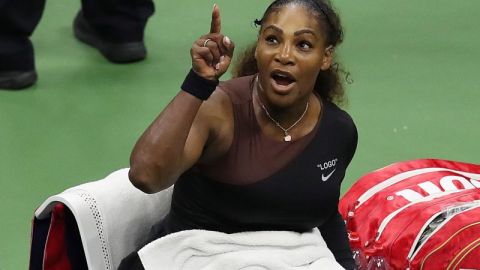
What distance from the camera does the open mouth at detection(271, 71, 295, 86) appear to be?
2.36 meters

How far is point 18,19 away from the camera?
422 cm

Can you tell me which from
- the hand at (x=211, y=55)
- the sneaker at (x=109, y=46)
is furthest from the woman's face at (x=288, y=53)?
the sneaker at (x=109, y=46)

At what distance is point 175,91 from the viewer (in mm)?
4309

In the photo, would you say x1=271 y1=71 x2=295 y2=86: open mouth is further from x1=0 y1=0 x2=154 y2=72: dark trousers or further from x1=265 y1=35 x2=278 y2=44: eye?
x1=0 y1=0 x2=154 y2=72: dark trousers

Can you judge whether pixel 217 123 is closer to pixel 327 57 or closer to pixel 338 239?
pixel 327 57

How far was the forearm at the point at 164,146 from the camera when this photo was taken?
216 cm

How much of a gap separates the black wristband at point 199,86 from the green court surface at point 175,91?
134cm

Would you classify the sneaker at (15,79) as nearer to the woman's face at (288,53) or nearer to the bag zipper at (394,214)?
the bag zipper at (394,214)

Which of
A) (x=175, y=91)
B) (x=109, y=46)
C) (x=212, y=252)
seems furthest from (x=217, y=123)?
(x=109, y=46)

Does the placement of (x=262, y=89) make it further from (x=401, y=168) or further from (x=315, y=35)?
(x=401, y=168)

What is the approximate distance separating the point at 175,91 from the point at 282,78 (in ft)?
6.45

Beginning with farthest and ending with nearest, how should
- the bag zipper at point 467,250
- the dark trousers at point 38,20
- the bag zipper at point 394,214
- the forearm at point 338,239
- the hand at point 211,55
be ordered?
the dark trousers at point 38,20, the bag zipper at point 394,214, the bag zipper at point 467,250, the forearm at point 338,239, the hand at point 211,55

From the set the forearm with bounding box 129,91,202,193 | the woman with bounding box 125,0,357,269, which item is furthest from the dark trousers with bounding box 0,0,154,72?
the forearm with bounding box 129,91,202,193

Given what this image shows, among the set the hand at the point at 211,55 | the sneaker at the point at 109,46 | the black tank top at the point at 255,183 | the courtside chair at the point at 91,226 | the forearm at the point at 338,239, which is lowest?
the sneaker at the point at 109,46
